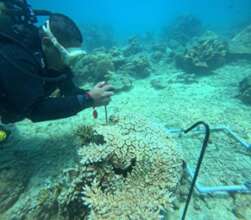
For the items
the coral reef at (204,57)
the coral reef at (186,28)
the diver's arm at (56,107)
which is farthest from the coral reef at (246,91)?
the coral reef at (186,28)

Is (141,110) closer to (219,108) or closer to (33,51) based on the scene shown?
(219,108)

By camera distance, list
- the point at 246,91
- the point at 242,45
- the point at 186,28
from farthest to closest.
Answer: the point at 186,28 < the point at 242,45 < the point at 246,91

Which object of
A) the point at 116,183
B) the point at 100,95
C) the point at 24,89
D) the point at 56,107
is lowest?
the point at 116,183

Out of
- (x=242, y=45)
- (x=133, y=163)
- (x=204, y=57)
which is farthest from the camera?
(x=242, y=45)

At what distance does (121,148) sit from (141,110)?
11.1 ft

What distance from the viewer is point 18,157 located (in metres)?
3.71

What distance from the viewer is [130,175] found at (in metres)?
2.62

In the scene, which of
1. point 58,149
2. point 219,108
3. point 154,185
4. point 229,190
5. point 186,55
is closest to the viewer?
point 154,185

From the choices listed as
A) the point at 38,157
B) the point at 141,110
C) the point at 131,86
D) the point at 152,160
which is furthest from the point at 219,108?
the point at 38,157

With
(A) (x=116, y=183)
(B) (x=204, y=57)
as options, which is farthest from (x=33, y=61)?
(B) (x=204, y=57)

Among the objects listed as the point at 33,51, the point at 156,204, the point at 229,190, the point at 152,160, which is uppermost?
the point at 33,51

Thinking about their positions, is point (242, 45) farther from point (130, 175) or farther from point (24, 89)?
point (24, 89)

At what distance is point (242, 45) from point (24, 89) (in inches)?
452

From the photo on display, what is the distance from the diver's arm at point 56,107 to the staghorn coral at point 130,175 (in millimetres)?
453
